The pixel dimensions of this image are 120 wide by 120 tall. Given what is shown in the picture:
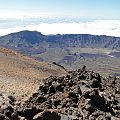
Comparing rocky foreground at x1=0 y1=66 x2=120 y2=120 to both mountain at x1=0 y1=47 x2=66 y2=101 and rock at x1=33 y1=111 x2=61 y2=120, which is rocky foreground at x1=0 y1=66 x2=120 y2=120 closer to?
rock at x1=33 y1=111 x2=61 y2=120

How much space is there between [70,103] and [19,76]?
19.2 metres

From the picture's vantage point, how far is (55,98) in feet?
83.5

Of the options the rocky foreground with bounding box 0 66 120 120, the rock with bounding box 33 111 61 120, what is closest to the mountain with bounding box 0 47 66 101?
the rocky foreground with bounding box 0 66 120 120

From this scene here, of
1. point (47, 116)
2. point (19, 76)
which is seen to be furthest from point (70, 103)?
point (19, 76)

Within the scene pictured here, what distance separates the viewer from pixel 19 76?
4206cm

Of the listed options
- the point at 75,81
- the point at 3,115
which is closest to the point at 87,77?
the point at 75,81

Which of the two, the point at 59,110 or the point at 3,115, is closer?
the point at 3,115

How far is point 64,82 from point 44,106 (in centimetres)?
790

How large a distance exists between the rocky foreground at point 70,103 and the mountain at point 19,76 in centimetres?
403

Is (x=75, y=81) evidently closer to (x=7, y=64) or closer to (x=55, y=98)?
(x=55, y=98)

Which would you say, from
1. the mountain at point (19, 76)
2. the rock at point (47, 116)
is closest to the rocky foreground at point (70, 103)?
the rock at point (47, 116)

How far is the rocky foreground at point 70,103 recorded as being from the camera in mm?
20062

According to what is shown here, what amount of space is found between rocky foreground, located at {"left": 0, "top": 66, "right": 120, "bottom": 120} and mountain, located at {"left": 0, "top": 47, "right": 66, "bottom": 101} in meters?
4.03

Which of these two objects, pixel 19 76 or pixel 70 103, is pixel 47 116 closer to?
pixel 70 103
